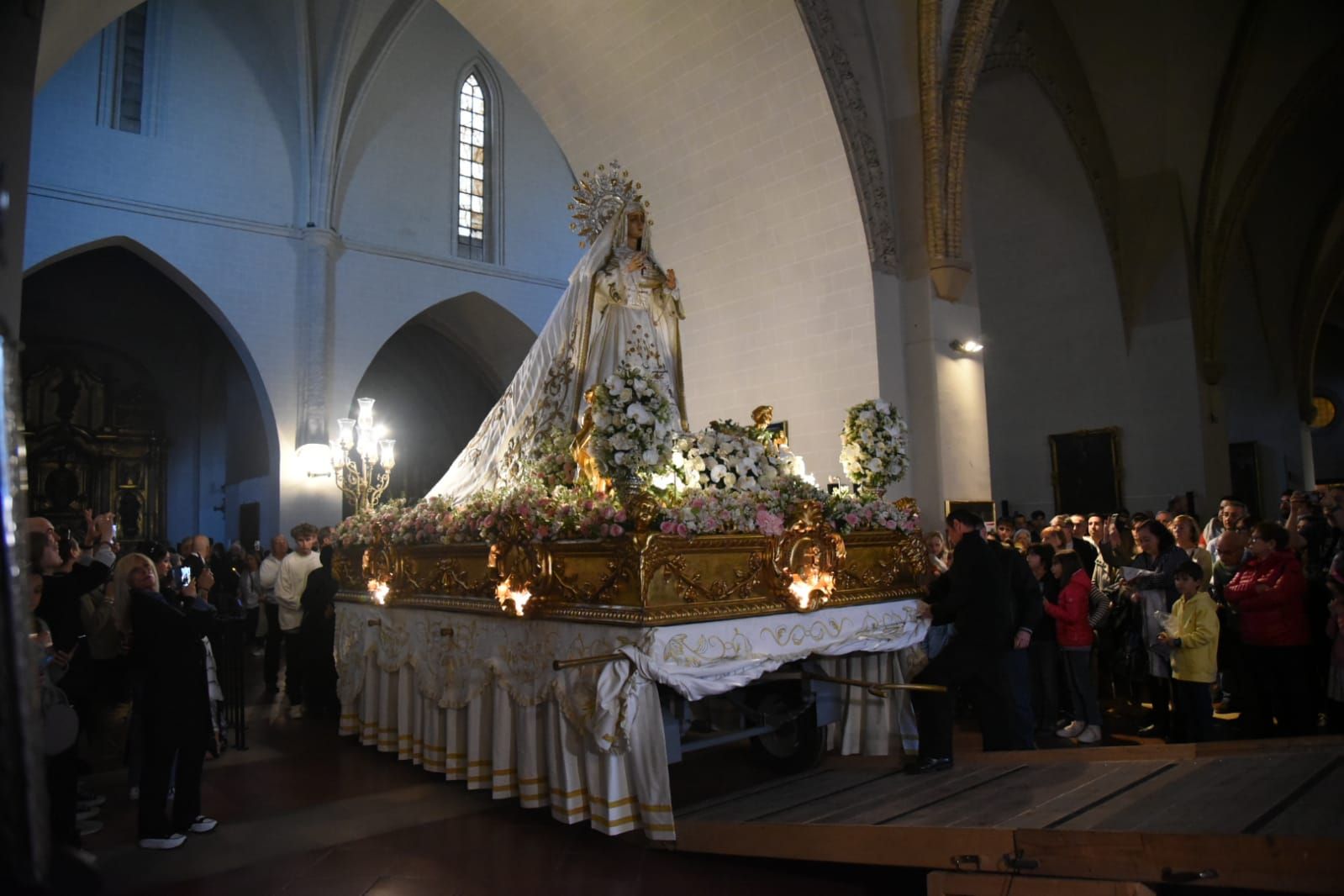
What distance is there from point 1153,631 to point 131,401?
1911 cm

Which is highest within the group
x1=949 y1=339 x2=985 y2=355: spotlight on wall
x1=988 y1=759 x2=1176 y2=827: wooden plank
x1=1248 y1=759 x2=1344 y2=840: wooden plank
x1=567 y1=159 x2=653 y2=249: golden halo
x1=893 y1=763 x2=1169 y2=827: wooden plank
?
x1=567 y1=159 x2=653 y2=249: golden halo

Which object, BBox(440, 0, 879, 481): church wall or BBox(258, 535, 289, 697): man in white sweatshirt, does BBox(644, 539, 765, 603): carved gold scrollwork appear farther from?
BBox(258, 535, 289, 697): man in white sweatshirt

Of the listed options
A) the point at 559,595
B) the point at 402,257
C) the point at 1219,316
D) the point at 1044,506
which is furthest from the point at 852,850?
the point at 402,257

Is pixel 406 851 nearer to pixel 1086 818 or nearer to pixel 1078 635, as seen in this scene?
pixel 1086 818

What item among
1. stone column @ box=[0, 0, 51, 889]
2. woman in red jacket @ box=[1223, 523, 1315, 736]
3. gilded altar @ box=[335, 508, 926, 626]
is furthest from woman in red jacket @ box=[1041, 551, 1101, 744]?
stone column @ box=[0, 0, 51, 889]

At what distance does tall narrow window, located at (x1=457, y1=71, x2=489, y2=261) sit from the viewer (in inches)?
699

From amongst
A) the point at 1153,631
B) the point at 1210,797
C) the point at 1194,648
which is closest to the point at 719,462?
the point at 1210,797

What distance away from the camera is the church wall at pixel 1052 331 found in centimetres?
1374

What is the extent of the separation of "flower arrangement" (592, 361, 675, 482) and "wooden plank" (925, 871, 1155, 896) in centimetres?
227

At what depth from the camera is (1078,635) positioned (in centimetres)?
620

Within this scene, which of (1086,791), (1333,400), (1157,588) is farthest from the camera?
(1333,400)

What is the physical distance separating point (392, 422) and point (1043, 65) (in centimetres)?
1515

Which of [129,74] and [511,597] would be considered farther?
[129,74]

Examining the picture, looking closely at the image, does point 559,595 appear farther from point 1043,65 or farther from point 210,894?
point 1043,65
